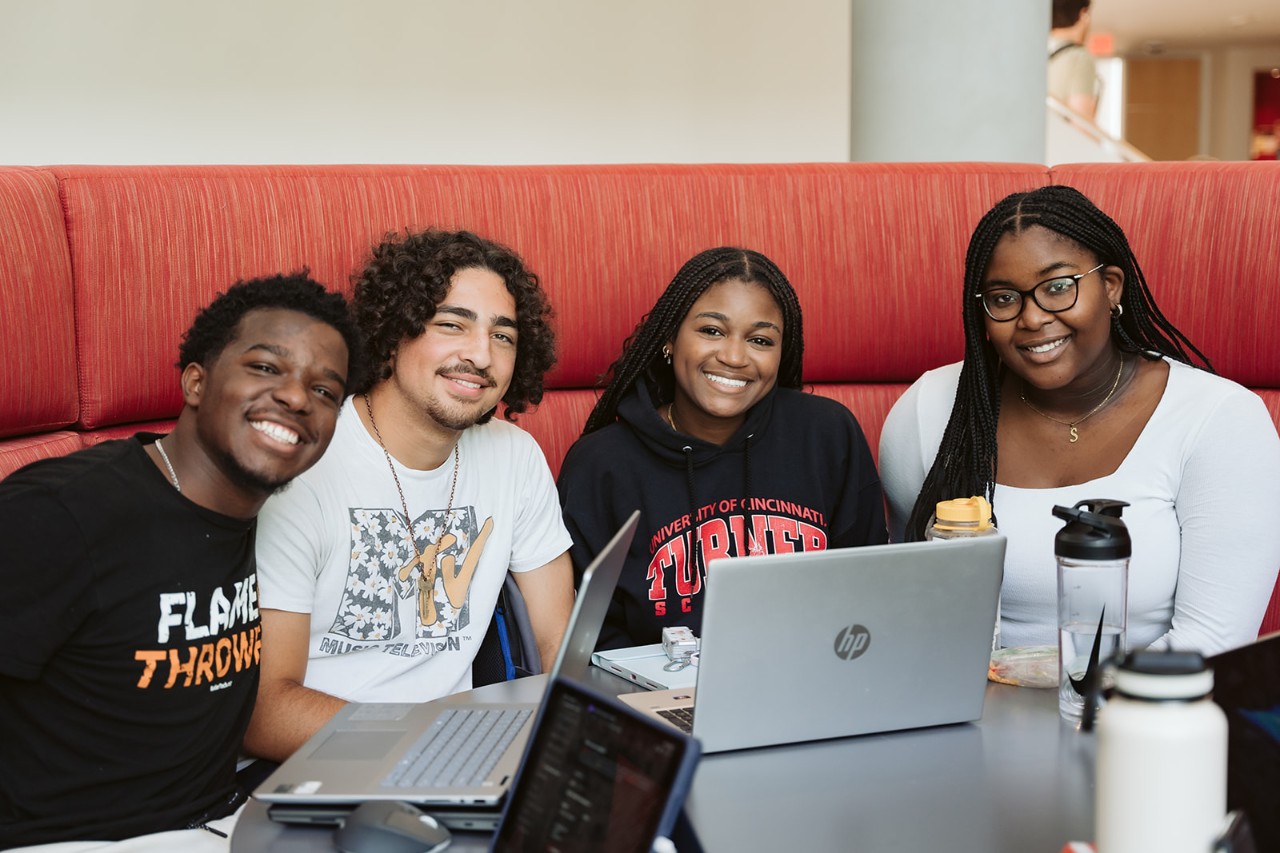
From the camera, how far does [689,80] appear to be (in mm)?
4918

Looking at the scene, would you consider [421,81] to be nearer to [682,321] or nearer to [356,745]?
[682,321]

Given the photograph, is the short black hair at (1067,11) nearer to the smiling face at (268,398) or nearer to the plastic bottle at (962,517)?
the plastic bottle at (962,517)

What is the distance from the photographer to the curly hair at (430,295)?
7.10 ft

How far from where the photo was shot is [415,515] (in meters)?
2.10

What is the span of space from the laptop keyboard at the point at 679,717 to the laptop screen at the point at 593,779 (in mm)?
396

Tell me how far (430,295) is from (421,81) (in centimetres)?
259

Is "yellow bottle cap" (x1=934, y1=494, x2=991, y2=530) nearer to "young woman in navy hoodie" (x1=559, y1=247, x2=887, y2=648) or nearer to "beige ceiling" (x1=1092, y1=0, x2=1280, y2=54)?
"young woman in navy hoodie" (x1=559, y1=247, x2=887, y2=648)

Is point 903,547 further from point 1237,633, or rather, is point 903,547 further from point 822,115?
point 822,115

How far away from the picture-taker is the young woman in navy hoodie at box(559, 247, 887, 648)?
229 cm

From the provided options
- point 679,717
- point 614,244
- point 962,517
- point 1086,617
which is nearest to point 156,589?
point 679,717

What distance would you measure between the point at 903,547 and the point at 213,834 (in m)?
0.96

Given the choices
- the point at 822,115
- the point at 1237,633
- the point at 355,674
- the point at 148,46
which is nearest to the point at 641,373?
the point at 355,674

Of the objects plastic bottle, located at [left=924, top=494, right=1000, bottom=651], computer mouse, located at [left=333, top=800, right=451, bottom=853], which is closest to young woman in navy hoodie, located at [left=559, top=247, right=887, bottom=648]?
plastic bottle, located at [left=924, top=494, right=1000, bottom=651]

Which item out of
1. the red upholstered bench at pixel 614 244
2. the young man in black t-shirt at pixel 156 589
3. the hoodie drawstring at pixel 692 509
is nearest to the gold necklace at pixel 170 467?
the young man in black t-shirt at pixel 156 589
